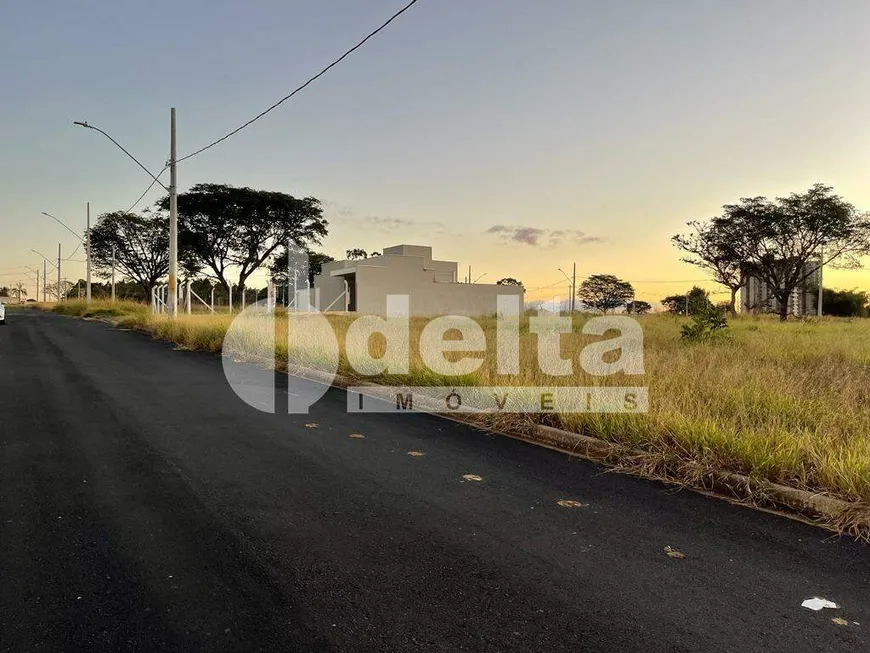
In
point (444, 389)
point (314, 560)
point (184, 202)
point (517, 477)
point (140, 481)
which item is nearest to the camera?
point (314, 560)

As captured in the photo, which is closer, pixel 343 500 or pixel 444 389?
pixel 343 500

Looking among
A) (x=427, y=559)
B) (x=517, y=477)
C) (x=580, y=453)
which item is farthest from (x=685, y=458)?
(x=427, y=559)

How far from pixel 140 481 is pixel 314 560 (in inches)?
77.5

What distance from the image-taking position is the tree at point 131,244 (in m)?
51.2

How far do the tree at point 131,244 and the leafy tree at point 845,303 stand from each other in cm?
6670

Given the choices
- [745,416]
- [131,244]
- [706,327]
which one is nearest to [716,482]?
[745,416]

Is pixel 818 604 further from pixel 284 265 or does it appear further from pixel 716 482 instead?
pixel 284 265

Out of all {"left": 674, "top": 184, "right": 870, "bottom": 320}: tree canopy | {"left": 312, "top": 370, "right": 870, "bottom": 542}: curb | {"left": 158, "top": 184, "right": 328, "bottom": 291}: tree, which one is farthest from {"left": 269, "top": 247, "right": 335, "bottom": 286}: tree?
{"left": 312, "top": 370, "right": 870, "bottom": 542}: curb

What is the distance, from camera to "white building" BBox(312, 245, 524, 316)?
1610 inches

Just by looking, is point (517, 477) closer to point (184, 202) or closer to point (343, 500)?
point (343, 500)

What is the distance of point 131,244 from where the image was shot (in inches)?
2074

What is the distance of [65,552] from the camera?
2.95 m

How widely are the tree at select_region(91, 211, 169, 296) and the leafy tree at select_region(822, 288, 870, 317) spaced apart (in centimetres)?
6670

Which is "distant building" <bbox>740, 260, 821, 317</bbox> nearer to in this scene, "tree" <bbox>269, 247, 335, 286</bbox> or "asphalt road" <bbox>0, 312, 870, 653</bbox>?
"tree" <bbox>269, 247, 335, 286</bbox>
